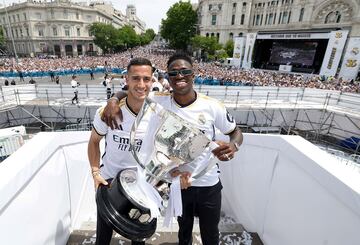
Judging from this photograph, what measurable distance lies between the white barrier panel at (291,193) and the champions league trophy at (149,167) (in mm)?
1035

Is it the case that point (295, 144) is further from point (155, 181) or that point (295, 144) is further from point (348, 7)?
point (348, 7)

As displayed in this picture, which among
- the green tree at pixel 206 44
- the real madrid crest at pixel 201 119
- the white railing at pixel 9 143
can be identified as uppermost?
the green tree at pixel 206 44

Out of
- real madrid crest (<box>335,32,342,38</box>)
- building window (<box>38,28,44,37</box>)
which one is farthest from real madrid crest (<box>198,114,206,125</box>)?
building window (<box>38,28,44,37</box>)

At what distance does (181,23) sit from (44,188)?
69.3 meters

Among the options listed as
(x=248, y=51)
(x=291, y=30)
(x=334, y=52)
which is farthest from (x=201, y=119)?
(x=248, y=51)

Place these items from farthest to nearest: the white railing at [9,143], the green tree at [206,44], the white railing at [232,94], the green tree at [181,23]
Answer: the green tree at [181,23] → the green tree at [206,44] → the white railing at [232,94] → the white railing at [9,143]

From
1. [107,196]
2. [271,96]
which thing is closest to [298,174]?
[107,196]

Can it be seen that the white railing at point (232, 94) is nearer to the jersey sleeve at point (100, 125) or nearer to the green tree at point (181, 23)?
the jersey sleeve at point (100, 125)

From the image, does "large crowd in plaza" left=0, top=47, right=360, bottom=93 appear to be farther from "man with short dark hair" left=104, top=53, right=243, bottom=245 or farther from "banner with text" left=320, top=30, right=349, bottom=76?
"man with short dark hair" left=104, top=53, right=243, bottom=245

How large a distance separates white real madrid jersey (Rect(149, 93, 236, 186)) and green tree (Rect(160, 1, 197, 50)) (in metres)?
67.6

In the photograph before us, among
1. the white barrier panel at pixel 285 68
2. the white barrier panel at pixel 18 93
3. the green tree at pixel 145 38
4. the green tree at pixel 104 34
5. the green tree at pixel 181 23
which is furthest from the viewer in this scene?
the green tree at pixel 145 38

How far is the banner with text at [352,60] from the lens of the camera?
2420cm

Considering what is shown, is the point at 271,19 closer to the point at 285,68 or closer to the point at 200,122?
the point at 285,68

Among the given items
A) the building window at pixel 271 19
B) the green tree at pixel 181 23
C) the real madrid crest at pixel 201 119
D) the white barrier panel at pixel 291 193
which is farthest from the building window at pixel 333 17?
the real madrid crest at pixel 201 119
